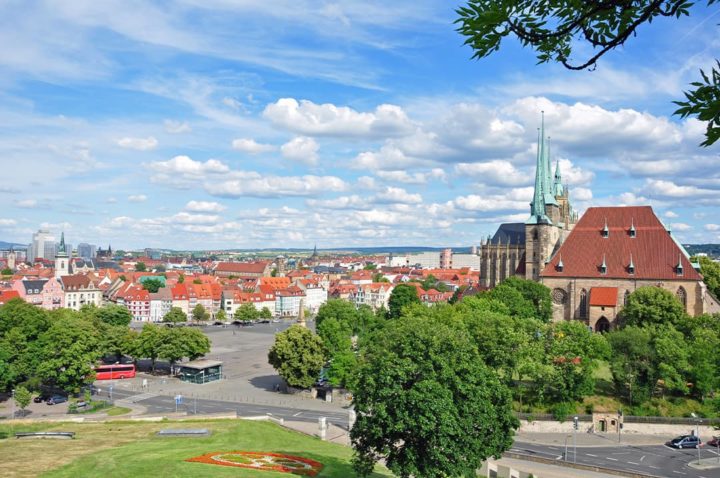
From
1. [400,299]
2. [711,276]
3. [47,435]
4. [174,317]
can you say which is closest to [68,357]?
[47,435]

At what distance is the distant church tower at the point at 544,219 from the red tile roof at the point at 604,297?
34.8ft

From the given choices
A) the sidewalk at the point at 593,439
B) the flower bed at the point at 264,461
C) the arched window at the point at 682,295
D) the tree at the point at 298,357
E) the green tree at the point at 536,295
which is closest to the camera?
the flower bed at the point at 264,461

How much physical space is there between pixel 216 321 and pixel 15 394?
317 ft

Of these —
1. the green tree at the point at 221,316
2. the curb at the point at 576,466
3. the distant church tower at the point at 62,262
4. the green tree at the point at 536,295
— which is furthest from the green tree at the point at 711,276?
the distant church tower at the point at 62,262

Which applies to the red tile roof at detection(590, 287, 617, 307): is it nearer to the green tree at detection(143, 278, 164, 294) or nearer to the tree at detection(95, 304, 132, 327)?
the tree at detection(95, 304, 132, 327)

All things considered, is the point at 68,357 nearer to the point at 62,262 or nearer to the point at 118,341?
the point at 118,341

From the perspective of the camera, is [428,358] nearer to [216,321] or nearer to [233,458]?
[233,458]

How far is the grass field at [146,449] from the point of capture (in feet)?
102

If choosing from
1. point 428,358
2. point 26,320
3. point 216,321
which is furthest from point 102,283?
point 428,358

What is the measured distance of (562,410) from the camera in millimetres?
52406

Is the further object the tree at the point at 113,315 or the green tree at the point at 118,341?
the tree at the point at 113,315

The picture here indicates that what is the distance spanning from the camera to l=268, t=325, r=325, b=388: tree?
64500 millimetres

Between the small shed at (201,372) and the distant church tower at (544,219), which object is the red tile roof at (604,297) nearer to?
the distant church tower at (544,219)

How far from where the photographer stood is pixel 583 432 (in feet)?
173
